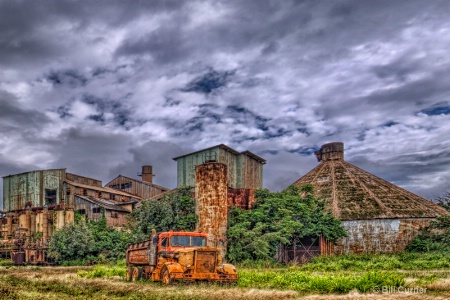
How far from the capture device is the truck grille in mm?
19125

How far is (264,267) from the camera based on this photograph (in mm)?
29500

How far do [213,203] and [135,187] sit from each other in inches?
1477

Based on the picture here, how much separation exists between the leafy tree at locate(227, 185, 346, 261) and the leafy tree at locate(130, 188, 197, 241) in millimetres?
3843

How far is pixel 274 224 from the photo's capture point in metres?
33.2

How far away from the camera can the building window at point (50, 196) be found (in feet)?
193

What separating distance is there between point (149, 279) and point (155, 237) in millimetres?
1950

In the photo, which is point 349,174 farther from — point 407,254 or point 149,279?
point 149,279

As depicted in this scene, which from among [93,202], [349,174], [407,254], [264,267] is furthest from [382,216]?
[93,202]

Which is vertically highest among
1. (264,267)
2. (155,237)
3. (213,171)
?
(213,171)

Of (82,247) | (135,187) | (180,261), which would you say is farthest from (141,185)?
(180,261)

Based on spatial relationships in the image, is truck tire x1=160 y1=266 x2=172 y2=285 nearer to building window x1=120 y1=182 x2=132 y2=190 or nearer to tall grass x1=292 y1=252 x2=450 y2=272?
tall grass x1=292 y1=252 x2=450 y2=272

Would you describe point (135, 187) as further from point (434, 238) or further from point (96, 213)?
point (434, 238)

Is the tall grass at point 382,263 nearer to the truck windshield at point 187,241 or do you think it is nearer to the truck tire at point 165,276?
the truck windshield at point 187,241

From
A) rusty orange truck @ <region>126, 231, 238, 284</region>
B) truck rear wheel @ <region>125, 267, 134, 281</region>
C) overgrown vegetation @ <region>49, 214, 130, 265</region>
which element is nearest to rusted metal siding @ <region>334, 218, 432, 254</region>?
overgrown vegetation @ <region>49, 214, 130, 265</region>
